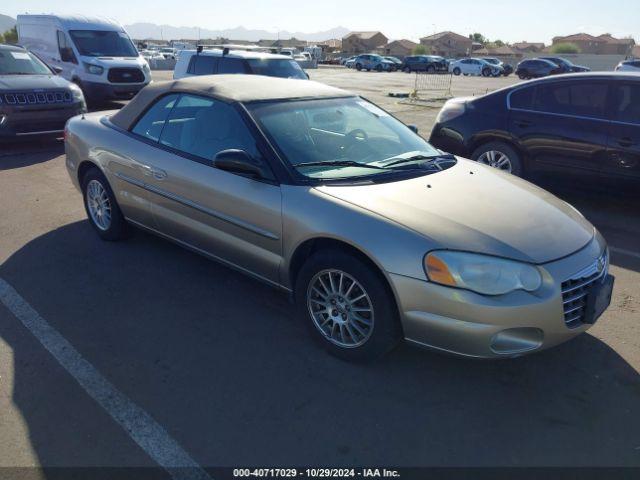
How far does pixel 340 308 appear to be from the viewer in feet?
10.3

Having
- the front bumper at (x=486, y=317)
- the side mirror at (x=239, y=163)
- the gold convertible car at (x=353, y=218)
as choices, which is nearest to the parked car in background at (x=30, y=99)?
the gold convertible car at (x=353, y=218)

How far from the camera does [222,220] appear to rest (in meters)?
3.66

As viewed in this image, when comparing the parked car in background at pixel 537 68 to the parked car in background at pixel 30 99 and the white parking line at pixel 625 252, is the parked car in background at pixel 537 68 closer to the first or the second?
the parked car in background at pixel 30 99

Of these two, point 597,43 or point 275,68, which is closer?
point 275,68

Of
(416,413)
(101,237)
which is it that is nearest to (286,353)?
(416,413)

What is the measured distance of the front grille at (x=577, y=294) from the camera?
281cm

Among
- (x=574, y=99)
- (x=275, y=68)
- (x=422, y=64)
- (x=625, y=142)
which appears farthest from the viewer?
(x=422, y=64)

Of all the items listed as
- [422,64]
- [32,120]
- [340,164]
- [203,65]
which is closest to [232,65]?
[203,65]

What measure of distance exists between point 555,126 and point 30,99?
7.88 m

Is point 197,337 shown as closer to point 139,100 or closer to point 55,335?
point 55,335

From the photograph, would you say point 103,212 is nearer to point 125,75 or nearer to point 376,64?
point 125,75

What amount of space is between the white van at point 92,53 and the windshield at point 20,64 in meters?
2.81

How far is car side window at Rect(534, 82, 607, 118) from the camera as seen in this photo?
229 inches

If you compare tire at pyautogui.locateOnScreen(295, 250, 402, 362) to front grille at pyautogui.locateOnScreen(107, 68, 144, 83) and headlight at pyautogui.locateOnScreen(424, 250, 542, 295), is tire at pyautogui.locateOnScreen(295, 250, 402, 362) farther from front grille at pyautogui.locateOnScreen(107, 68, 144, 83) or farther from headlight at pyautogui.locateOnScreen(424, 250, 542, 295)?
front grille at pyautogui.locateOnScreen(107, 68, 144, 83)
